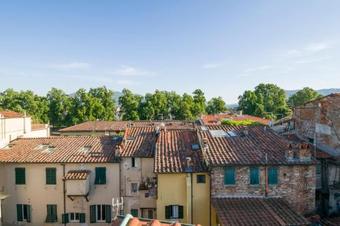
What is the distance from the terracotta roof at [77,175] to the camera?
2441cm

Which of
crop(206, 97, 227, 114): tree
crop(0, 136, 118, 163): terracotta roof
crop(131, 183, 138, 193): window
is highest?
crop(206, 97, 227, 114): tree

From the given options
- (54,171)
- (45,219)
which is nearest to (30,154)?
(54,171)

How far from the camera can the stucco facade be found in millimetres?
25547

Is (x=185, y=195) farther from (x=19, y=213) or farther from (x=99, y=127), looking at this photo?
(x=99, y=127)

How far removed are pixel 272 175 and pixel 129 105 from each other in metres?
53.6

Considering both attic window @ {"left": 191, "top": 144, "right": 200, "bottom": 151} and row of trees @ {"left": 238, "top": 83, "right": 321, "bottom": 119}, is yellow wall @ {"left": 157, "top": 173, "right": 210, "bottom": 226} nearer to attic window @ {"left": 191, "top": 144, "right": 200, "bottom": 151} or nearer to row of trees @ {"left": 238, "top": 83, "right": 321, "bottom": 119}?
attic window @ {"left": 191, "top": 144, "right": 200, "bottom": 151}

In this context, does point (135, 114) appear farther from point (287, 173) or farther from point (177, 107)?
point (287, 173)

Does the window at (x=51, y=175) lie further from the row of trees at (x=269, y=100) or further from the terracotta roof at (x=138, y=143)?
the row of trees at (x=269, y=100)

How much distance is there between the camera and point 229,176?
69.0 feet

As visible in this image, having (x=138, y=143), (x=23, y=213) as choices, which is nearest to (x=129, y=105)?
(x=138, y=143)

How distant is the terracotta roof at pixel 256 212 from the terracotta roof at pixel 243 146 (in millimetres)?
2409

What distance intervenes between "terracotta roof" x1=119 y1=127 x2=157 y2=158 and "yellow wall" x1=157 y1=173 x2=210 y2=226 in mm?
3885

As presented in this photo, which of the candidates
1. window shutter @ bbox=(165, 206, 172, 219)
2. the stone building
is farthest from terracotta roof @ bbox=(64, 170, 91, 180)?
the stone building

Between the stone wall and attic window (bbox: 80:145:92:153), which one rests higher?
attic window (bbox: 80:145:92:153)
